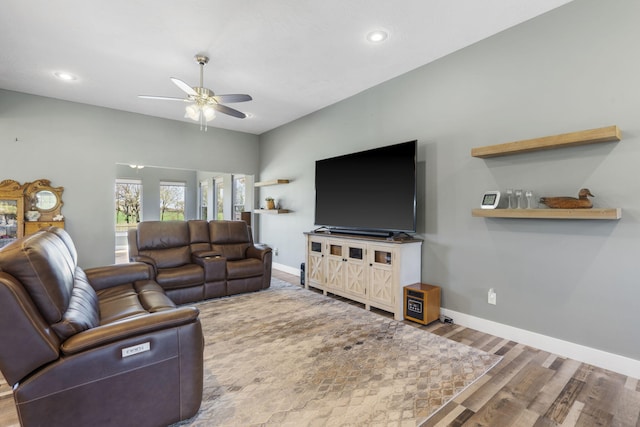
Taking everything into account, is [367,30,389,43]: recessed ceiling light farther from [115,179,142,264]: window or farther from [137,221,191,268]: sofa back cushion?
[115,179,142,264]: window

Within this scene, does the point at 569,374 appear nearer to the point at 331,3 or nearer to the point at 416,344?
the point at 416,344

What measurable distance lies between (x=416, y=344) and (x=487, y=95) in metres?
2.56

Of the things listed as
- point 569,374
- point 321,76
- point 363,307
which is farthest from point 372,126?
point 569,374

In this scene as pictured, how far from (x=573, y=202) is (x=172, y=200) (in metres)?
9.95

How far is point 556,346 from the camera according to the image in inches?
103

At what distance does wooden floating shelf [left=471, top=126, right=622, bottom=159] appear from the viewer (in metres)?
2.24

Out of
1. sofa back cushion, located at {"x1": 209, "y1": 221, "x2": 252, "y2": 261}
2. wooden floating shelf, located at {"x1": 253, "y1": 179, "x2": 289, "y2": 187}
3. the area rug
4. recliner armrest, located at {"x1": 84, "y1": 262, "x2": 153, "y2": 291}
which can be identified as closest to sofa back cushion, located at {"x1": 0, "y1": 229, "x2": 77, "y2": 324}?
the area rug

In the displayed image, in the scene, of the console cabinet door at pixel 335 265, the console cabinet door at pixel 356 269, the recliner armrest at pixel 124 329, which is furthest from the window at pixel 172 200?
the recliner armrest at pixel 124 329

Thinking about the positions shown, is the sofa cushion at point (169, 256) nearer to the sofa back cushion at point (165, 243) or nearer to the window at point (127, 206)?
the sofa back cushion at point (165, 243)

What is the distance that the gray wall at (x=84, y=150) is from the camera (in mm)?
4516

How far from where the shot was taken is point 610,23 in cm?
237

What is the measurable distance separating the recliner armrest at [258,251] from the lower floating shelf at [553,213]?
115 inches

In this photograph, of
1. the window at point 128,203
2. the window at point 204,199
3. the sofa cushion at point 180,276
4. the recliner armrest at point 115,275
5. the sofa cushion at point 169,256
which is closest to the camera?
the recliner armrest at point 115,275

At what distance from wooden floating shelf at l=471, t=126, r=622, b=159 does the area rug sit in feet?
5.90
